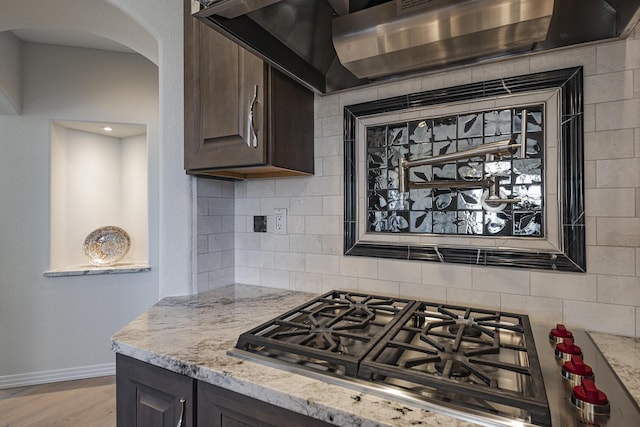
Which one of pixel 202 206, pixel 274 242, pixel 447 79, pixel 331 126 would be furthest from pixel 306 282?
pixel 447 79

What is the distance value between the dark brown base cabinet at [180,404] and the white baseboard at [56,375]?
2.07 metres

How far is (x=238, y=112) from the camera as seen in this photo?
1.32 metres

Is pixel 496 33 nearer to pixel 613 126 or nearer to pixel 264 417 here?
pixel 613 126

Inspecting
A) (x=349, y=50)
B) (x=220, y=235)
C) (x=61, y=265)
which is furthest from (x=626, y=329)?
(x=61, y=265)

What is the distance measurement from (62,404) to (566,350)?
300 cm

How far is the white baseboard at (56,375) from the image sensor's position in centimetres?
245

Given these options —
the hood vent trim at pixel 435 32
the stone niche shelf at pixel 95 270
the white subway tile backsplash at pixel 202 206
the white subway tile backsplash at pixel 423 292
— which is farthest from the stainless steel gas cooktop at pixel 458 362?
the stone niche shelf at pixel 95 270

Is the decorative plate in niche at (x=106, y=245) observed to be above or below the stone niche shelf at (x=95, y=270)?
above

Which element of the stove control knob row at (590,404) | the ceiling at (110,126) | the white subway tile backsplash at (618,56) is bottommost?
the stove control knob row at (590,404)

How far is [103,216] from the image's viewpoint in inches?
116

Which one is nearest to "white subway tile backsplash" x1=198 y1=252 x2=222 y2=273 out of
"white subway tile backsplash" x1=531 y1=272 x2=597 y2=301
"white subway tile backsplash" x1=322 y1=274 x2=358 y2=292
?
"white subway tile backsplash" x1=322 y1=274 x2=358 y2=292

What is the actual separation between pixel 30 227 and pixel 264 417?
2.74 meters

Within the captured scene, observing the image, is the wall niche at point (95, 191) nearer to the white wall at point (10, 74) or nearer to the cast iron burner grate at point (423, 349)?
the white wall at point (10, 74)

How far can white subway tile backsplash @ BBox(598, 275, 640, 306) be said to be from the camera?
1.00 m
